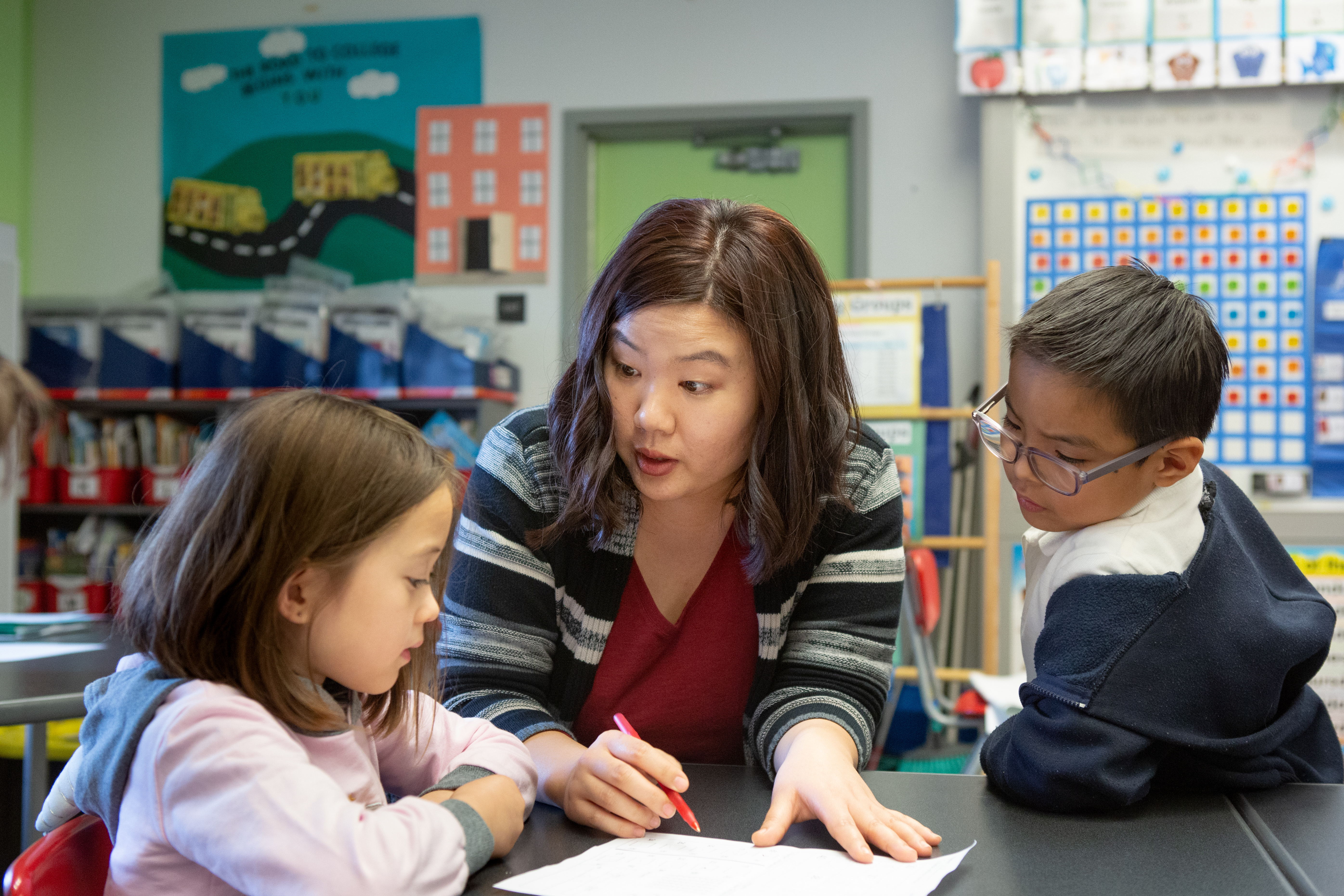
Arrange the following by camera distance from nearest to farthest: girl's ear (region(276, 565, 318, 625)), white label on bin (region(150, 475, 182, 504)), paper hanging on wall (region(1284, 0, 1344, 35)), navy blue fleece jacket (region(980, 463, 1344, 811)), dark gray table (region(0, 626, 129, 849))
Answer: girl's ear (region(276, 565, 318, 625)) → navy blue fleece jacket (region(980, 463, 1344, 811)) → dark gray table (region(0, 626, 129, 849)) → paper hanging on wall (region(1284, 0, 1344, 35)) → white label on bin (region(150, 475, 182, 504))

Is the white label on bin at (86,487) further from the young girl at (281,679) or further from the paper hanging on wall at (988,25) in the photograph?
the young girl at (281,679)

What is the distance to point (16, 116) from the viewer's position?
4.42 meters

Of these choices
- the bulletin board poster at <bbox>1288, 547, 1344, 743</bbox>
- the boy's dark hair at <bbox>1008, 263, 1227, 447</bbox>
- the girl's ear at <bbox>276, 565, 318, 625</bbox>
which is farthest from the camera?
the bulletin board poster at <bbox>1288, 547, 1344, 743</bbox>

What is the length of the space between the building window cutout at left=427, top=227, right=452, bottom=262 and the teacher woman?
305cm

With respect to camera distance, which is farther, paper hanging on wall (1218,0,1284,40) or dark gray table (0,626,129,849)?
paper hanging on wall (1218,0,1284,40)

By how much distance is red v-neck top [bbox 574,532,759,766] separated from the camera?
4.03 feet

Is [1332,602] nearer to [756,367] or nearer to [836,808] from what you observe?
[756,367]

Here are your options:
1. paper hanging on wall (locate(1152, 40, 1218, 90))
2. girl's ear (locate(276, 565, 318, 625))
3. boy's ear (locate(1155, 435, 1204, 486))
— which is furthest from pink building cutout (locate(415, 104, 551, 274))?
girl's ear (locate(276, 565, 318, 625))

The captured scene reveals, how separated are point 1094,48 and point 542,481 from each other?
2847 mm

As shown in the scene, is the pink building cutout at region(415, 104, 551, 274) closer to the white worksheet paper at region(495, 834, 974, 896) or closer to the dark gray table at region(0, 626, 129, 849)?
the dark gray table at region(0, 626, 129, 849)

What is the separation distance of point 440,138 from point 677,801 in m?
3.67

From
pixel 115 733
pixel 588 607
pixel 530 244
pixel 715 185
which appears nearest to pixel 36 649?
pixel 588 607

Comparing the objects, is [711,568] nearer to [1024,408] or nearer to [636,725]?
[636,725]

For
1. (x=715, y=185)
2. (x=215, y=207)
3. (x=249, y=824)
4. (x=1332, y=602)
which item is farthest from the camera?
(x=215, y=207)
